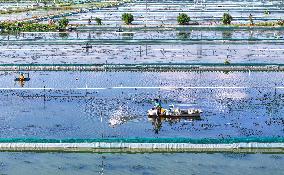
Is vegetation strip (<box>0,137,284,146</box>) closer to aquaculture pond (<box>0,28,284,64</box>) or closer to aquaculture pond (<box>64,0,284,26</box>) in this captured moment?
aquaculture pond (<box>0,28,284,64</box>)

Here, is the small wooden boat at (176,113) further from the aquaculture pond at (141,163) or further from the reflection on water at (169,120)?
the aquaculture pond at (141,163)

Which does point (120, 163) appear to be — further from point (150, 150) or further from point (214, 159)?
point (214, 159)

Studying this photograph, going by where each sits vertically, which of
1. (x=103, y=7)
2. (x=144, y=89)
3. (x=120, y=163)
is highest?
(x=103, y=7)

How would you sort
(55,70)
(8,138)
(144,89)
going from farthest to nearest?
(55,70) → (144,89) → (8,138)

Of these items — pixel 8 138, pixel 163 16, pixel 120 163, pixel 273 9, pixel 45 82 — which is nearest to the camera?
pixel 120 163

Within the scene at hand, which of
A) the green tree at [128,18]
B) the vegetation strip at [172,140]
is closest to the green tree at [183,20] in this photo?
the green tree at [128,18]

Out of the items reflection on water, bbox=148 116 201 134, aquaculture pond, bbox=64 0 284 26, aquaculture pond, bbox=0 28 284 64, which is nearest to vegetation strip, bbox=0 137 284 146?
reflection on water, bbox=148 116 201 134

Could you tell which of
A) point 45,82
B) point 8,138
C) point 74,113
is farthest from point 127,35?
point 8,138
